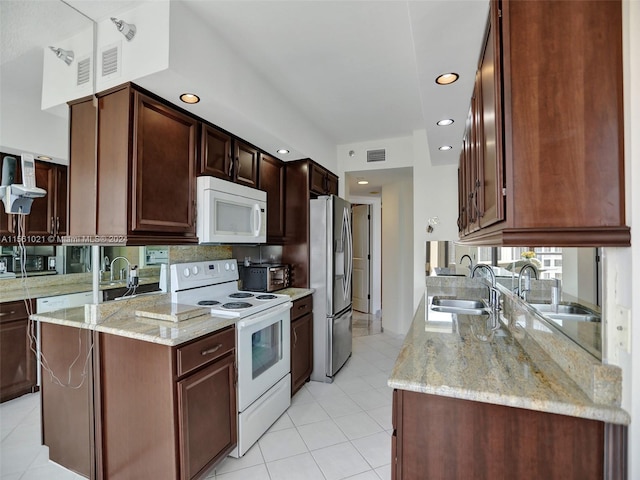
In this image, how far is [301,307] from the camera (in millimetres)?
2955

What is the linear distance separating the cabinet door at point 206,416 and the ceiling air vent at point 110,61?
5.60 feet

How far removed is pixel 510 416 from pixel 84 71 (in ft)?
8.68

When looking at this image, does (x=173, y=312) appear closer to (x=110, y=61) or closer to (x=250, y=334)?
(x=250, y=334)

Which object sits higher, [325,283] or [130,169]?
[130,169]

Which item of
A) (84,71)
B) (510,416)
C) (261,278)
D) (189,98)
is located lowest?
(510,416)

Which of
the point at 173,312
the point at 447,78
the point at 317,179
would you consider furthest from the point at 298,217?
the point at 447,78

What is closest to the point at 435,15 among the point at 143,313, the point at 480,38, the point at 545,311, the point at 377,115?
the point at 480,38

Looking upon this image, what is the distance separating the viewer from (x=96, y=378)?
1776 millimetres

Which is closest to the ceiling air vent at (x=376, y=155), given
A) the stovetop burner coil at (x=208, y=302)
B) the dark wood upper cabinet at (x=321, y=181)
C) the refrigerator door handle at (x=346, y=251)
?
the dark wood upper cabinet at (x=321, y=181)

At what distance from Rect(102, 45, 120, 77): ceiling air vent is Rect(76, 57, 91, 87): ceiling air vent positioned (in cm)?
13

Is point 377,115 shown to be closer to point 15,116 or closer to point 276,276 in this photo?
point 276,276

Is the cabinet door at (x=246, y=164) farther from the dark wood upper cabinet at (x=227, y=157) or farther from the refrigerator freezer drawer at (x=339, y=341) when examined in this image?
the refrigerator freezer drawer at (x=339, y=341)

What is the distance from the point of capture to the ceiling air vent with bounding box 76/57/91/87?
1.83 m

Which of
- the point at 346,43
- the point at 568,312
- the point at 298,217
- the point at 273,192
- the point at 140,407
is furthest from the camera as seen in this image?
the point at 298,217
